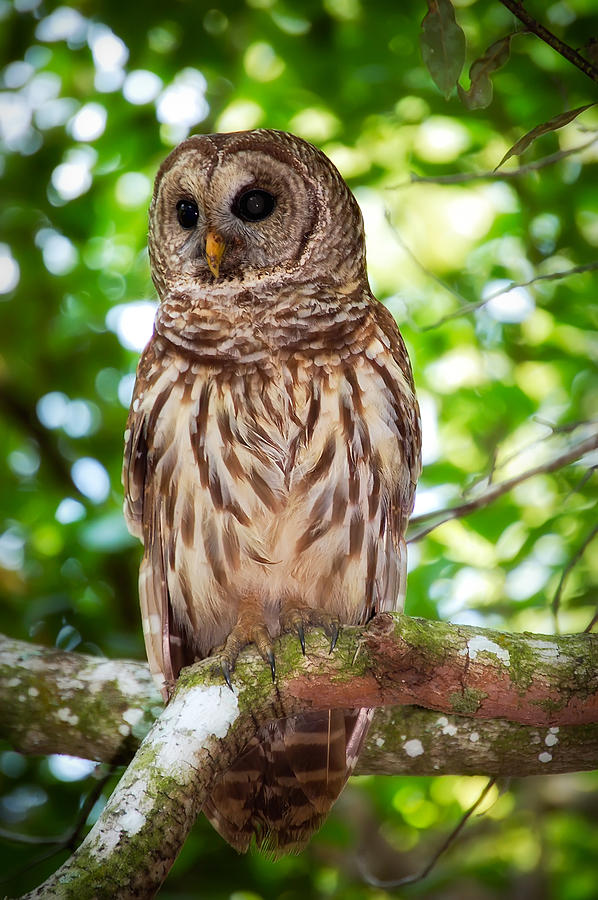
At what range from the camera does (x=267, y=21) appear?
3701 millimetres

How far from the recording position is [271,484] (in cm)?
280

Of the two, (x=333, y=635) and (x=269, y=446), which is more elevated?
(x=269, y=446)

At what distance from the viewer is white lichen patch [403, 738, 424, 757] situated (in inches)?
115

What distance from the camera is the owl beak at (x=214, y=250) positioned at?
298 centimetres

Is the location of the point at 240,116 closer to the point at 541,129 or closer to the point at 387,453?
the point at 387,453

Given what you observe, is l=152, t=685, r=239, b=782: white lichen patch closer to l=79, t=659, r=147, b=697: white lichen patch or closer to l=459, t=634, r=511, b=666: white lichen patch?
l=459, t=634, r=511, b=666: white lichen patch

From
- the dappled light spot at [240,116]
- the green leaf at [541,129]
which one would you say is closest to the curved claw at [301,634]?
the green leaf at [541,129]

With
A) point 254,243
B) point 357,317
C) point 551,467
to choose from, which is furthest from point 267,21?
point 551,467

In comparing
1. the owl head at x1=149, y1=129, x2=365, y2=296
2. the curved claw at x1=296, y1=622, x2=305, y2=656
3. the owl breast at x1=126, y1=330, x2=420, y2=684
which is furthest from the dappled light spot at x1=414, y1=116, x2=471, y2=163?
the curved claw at x1=296, y1=622, x2=305, y2=656

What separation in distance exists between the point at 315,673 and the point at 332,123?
261 cm

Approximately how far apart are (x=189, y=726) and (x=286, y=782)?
93 cm

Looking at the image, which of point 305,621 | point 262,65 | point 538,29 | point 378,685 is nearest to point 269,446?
point 305,621

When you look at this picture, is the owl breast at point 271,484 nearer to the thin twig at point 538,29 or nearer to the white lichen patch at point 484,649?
the white lichen patch at point 484,649

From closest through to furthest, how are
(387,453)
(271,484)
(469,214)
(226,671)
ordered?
(226,671)
(271,484)
(387,453)
(469,214)
